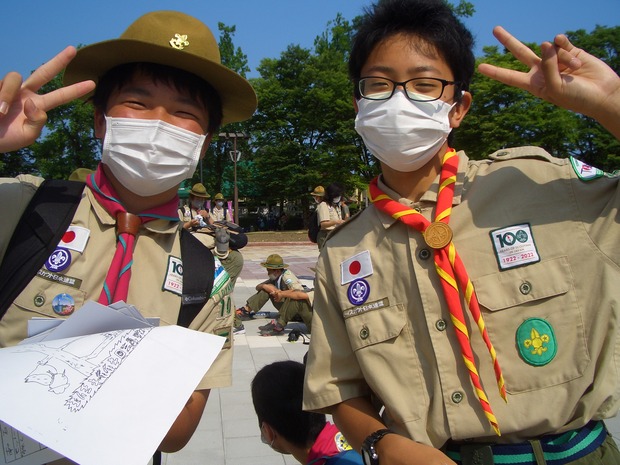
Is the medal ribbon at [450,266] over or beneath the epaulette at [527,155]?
beneath

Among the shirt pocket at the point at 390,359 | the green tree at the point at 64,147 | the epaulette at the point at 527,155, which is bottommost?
the shirt pocket at the point at 390,359

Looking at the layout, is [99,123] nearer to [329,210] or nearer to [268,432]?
[268,432]

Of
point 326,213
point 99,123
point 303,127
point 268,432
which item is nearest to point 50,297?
point 99,123

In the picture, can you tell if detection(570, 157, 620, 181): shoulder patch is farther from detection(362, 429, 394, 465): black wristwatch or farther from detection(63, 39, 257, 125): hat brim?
detection(63, 39, 257, 125): hat brim

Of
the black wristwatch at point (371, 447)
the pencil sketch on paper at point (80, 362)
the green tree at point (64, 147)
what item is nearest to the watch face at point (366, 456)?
the black wristwatch at point (371, 447)

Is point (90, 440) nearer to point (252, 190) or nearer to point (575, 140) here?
point (575, 140)

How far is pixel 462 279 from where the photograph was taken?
1462 mm

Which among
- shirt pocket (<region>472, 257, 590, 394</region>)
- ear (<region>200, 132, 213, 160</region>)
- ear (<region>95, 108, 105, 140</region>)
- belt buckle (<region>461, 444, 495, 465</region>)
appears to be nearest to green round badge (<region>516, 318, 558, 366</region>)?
shirt pocket (<region>472, 257, 590, 394</region>)

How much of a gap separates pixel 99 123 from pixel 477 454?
1712 mm

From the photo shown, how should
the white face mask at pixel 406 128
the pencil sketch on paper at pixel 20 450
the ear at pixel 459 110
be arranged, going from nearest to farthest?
the pencil sketch on paper at pixel 20 450
the white face mask at pixel 406 128
the ear at pixel 459 110

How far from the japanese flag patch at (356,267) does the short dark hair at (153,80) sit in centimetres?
86

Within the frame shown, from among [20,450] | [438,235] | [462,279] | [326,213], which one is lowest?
[20,450]

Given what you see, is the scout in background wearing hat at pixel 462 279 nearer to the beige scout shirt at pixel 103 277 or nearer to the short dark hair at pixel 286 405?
the beige scout shirt at pixel 103 277

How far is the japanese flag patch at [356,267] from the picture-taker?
1.62 meters
